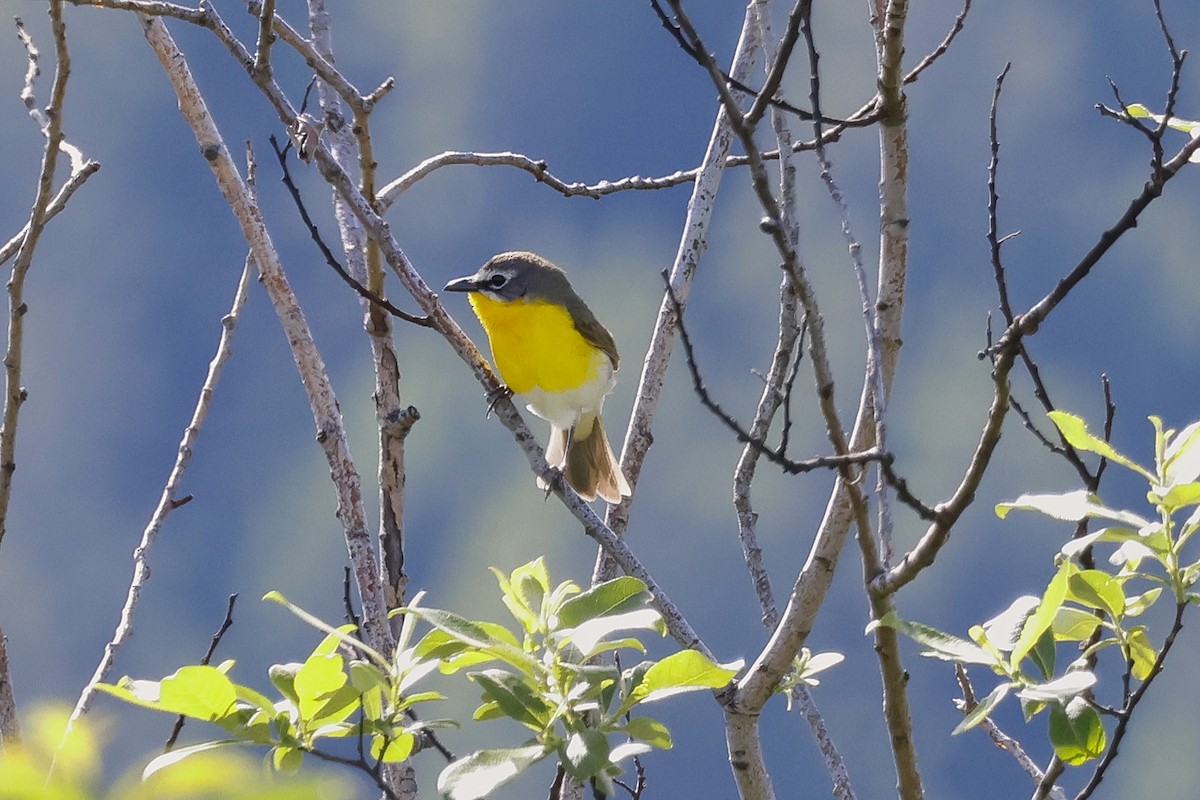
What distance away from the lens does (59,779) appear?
2.20ft

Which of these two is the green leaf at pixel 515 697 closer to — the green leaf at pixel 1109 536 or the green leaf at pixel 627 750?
the green leaf at pixel 627 750

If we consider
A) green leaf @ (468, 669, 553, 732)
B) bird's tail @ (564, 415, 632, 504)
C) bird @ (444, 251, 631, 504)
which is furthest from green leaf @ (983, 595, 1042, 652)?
bird's tail @ (564, 415, 632, 504)

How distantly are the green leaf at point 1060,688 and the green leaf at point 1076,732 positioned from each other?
8 centimetres

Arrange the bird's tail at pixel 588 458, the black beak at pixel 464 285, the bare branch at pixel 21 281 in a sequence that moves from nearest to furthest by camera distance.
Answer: the bare branch at pixel 21 281
the black beak at pixel 464 285
the bird's tail at pixel 588 458

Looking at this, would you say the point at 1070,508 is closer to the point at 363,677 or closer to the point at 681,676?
the point at 681,676

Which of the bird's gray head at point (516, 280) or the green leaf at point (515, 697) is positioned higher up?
the bird's gray head at point (516, 280)

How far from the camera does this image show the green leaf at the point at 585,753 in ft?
4.63

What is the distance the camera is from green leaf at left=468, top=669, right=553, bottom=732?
1494 millimetres

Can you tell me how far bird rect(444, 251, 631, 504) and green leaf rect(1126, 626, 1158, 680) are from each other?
3.20 meters

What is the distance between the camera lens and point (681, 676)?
1595 millimetres

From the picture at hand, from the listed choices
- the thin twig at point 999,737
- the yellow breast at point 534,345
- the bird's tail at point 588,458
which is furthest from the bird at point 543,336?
the thin twig at point 999,737

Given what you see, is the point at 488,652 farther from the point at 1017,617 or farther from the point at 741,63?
the point at 741,63

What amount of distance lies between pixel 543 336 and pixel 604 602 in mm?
3408

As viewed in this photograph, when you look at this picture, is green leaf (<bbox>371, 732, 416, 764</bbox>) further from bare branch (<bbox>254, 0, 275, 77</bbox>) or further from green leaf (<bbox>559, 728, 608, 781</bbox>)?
bare branch (<bbox>254, 0, 275, 77</bbox>)
